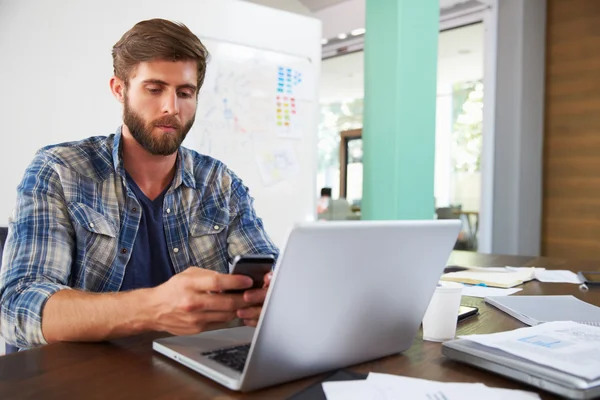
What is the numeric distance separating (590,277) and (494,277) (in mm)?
360

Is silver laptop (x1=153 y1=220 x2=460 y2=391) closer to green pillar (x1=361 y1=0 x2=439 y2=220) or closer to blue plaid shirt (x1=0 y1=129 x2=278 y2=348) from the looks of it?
blue plaid shirt (x1=0 y1=129 x2=278 y2=348)

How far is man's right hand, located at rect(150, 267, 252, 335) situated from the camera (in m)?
0.72

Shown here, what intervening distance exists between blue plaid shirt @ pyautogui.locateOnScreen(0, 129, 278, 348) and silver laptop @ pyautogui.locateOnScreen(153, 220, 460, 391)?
14.4 inches

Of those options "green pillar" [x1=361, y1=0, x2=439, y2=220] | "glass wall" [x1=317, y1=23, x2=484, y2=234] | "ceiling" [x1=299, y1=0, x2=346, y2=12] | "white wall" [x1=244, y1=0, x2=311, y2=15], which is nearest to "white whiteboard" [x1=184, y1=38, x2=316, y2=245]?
"green pillar" [x1=361, y1=0, x2=439, y2=220]

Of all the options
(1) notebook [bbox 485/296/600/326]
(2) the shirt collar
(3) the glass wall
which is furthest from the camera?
(3) the glass wall

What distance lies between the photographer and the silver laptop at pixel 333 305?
0.62 m

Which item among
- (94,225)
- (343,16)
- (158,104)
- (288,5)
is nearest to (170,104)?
(158,104)

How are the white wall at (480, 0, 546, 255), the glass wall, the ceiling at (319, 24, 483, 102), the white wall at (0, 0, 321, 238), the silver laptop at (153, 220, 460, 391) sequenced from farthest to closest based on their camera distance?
the glass wall
the ceiling at (319, 24, 483, 102)
the white wall at (480, 0, 546, 255)
the white wall at (0, 0, 321, 238)
the silver laptop at (153, 220, 460, 391)

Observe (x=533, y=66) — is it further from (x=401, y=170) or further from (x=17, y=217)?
(x=17, y=217)

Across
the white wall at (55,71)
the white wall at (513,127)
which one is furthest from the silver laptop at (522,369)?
the white wall at (513,127)

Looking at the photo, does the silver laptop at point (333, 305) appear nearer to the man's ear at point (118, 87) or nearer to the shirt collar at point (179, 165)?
the shirt collar at point (179, 165)

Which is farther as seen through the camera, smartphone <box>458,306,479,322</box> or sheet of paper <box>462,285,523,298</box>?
sheet of paper <box>462,285,523,298</box>

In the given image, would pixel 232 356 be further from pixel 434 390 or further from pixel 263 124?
pixel 263 124

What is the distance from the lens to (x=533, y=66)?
4016 millimetres
